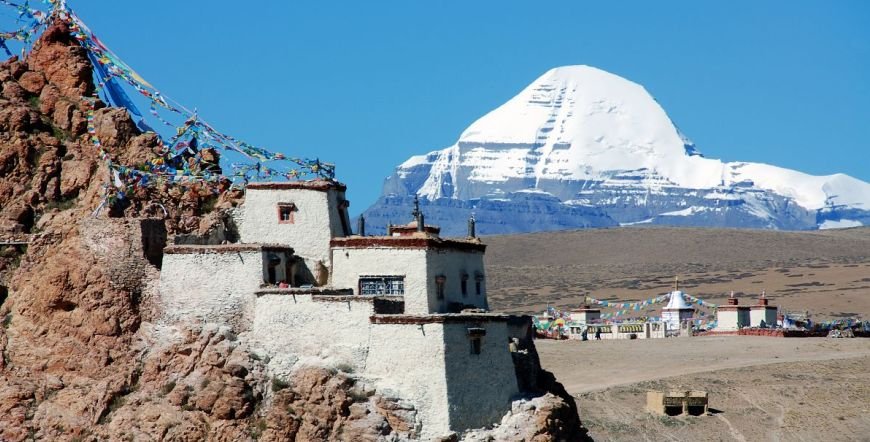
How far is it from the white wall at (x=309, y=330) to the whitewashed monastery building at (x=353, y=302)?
0.03 metres

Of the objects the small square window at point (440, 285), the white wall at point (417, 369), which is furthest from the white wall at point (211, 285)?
the small square window at point (440, 285)

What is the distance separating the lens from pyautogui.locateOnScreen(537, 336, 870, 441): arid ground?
68812 mm

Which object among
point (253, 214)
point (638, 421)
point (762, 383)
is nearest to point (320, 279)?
point (253, 214)

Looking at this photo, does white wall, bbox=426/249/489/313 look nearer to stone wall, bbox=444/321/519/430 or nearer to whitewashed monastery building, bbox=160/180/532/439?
whitewashed monastery building, bbox=160/180/532/439

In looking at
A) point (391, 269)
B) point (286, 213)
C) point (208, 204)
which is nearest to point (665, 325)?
point (208, 204)

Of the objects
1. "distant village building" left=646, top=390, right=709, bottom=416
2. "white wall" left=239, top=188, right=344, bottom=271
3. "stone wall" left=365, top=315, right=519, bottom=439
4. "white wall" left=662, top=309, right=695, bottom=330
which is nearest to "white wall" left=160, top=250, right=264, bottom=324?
"white wall" left=239, top=188, right=344, bottom=271

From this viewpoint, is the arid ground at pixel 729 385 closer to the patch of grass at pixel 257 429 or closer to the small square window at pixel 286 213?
the small square window at pixel 286 213

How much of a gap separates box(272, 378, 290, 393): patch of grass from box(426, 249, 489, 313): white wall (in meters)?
5.10

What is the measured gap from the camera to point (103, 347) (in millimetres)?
51062

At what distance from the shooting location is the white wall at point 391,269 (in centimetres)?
5188

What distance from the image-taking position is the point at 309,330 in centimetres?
5034

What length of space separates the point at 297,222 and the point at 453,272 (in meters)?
5.06

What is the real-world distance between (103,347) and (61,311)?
1717 millimetres

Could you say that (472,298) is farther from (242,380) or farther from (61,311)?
(61,311)
